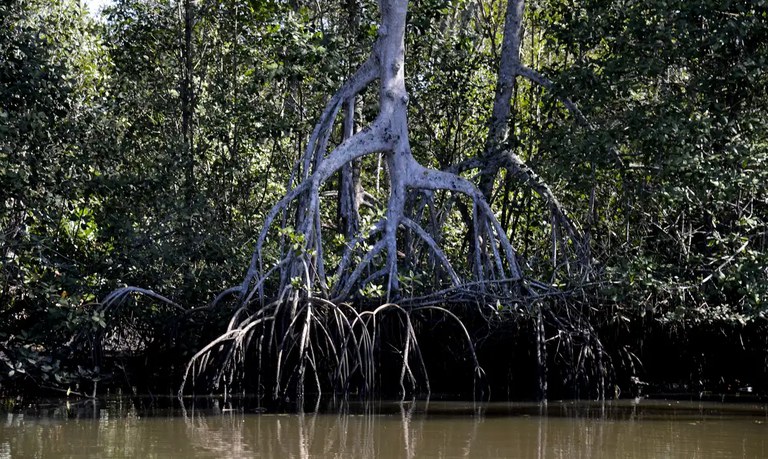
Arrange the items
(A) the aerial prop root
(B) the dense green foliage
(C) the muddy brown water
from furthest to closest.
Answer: (B) the dense green foliage → (A) the aerial prop root → (C) the muddy brown water

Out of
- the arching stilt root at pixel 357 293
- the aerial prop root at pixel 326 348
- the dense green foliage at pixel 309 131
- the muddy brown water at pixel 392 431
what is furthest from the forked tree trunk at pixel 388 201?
the muddy brown water at pixel 392 431

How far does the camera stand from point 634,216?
36.5ft

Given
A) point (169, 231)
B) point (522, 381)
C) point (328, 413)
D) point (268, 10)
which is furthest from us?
point (268, 10)

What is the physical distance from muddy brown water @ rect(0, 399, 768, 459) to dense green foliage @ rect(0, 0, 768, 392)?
1.09 meters

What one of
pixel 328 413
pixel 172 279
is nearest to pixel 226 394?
pixel 328 413

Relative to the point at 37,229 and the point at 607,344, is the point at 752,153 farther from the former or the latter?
the point at 37,229

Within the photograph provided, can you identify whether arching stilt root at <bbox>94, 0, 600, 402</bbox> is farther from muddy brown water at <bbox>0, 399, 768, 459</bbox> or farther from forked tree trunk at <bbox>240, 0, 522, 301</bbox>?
muddy brown water at <bbox>0, 399, 768, 459</bbox>

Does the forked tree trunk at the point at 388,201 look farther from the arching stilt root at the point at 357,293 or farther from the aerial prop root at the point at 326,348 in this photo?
the aerial prop root at the point at 326,348

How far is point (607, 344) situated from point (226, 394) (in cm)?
355

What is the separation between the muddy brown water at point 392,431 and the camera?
6.14 meters

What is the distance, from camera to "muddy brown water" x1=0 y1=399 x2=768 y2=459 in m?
6.14

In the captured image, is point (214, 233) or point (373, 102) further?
point (373, 102)

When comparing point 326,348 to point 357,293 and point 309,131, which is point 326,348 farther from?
point 309,131

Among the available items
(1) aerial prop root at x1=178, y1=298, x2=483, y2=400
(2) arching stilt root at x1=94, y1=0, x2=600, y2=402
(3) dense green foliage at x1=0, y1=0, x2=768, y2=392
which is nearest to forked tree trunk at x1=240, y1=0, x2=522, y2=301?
(2) arching stilt root at x1=94, y1=0, x2=600, y2=402
